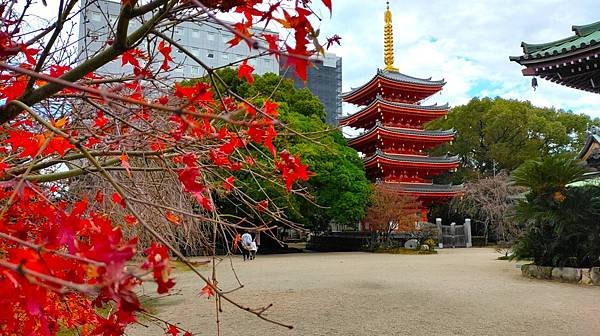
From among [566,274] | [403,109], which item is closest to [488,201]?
[403,109]

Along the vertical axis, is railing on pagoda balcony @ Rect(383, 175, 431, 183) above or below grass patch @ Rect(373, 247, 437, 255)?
above

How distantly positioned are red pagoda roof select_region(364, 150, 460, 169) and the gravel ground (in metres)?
10.8

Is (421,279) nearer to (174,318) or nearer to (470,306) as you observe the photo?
(470,306)

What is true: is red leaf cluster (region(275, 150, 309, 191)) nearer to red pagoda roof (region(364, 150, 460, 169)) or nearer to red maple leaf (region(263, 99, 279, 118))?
red maple leaf (region(263, 99, 279, 118))

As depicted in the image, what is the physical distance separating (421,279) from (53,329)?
7111 mm

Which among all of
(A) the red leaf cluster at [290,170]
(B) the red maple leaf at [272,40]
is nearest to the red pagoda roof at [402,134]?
(A) the red leaf cluster at [290,170]

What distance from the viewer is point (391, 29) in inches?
957

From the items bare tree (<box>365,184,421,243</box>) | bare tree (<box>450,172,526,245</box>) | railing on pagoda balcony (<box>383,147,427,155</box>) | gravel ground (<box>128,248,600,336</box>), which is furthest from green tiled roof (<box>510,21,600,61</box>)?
railing on pagoda balcony (<box>383,147,427,155</box>)

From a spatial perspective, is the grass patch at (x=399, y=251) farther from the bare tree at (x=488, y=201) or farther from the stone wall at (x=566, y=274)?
the stone wall at (x=566, y=274)

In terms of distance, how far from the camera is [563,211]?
24.8 feet

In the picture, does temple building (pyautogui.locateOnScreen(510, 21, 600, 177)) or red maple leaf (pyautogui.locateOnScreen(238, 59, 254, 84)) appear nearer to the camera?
red maple leaf (pyautogui.locateOnScreen(238, 59, 254, 84))

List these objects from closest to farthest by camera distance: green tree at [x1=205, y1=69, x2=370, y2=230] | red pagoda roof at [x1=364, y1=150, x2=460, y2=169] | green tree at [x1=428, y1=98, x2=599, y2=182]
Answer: green tree at [x1=205, y1=69, x2=370, y2=230]
red pagoda roof at [x1=364, y1=150, x2=460, y2=169]
green tree at [x1=428, y1=98, x2=599, y2=182]

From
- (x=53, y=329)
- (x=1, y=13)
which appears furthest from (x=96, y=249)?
(x=1, y=13)

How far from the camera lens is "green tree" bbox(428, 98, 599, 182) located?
2361cm
